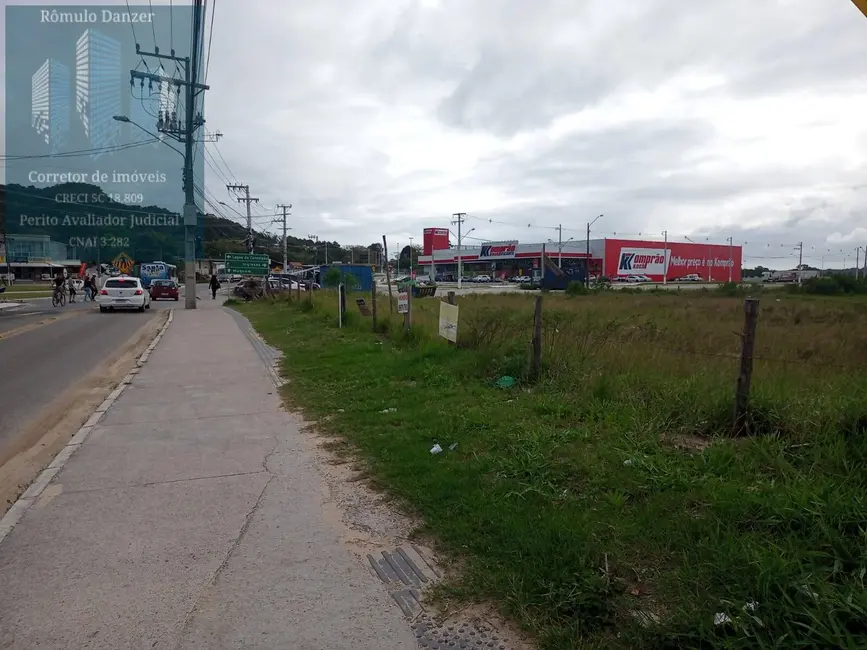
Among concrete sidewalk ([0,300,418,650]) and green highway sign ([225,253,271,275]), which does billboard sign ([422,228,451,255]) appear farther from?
concrete sidewalk ([0,300,418,650])

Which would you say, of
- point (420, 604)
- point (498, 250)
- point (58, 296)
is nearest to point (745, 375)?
point (420, 604)

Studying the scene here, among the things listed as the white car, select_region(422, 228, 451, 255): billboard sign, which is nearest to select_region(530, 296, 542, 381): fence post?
the white car

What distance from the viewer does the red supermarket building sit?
3253 inches

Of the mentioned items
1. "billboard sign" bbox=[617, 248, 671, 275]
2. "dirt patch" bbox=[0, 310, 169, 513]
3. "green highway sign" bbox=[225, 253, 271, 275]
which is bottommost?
"dirt patch" bbox=[0, 310, 169, 513]

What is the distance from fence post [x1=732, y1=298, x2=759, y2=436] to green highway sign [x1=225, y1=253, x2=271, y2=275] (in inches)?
1441

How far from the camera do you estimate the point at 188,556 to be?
395 centimetres

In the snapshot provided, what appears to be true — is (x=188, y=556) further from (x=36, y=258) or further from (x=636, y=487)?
(x=36, y=258)

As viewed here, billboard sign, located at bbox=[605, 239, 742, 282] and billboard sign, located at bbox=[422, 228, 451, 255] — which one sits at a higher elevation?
billboard sign, located at bbox=[422, 228, 451, 255]

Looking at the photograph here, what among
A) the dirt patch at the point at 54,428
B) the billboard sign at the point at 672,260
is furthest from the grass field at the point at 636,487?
the billboard sign at the point at 672,260

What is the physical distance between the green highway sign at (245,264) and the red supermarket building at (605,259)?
140 feet

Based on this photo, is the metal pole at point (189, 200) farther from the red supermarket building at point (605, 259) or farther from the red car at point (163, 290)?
the red supermarket building at point (605, 259)

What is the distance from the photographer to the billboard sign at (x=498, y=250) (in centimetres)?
9212

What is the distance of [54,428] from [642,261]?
84661 mm

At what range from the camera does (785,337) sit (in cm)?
1189
